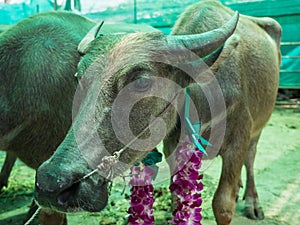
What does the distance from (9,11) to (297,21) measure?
5240 millimetres

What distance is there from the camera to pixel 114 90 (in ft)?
5.33

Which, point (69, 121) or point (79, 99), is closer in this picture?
point (79, 99)

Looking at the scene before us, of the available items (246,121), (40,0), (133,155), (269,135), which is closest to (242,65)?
(246,121)

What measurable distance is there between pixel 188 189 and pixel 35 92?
1097mm

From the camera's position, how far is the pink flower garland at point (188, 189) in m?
2.00

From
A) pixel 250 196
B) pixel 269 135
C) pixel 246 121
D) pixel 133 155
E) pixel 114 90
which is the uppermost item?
pixel 114 90

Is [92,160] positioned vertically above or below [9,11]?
above

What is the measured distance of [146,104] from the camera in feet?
5.60

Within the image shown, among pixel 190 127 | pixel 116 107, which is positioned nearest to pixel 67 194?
pixel 116 107

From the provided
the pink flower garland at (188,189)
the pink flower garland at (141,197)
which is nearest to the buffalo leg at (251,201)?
the pink flower garland at (188,189)

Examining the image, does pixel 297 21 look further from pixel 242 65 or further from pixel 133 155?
pixel 133 155

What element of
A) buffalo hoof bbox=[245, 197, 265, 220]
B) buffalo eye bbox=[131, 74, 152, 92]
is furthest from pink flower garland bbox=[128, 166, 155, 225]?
buffalo hoof bbox=[245, 197, 265, 220]

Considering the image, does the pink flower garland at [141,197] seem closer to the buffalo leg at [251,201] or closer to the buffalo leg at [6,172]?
the buffalo leg at [251,201]

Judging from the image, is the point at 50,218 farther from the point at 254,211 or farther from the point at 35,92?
the point at 254,211
